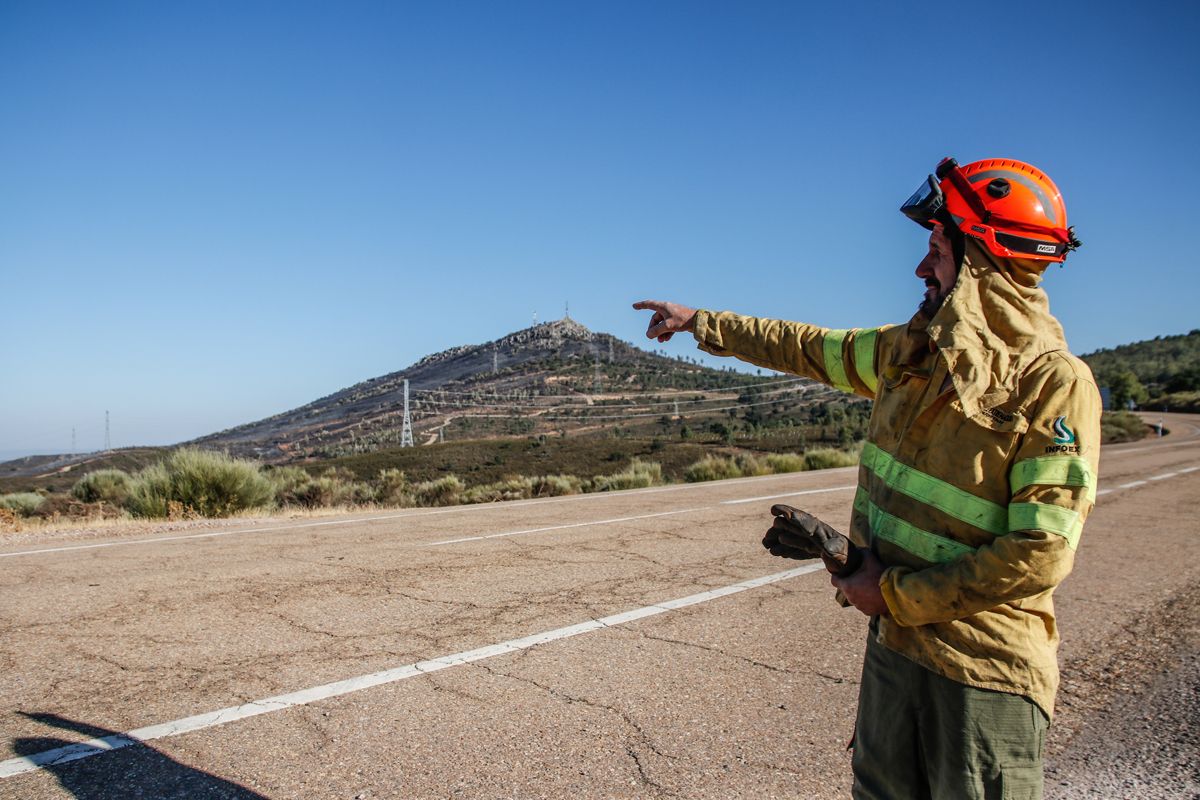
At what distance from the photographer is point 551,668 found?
4.67 meters

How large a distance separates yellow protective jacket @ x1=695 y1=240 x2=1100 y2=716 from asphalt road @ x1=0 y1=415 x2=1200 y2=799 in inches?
61.8

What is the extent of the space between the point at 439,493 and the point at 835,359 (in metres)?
18.8

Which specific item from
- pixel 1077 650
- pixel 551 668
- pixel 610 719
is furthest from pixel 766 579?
pixel 610 719

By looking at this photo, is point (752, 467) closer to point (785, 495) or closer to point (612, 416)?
point (785, 495)

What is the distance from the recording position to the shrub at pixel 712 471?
2216 cm

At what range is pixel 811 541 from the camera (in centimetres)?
218

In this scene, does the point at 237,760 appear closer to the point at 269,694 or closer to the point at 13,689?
the point at 269,694

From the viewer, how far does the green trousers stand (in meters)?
2.06

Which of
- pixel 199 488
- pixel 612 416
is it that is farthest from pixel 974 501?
pixel 612 416

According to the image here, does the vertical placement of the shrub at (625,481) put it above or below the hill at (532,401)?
below

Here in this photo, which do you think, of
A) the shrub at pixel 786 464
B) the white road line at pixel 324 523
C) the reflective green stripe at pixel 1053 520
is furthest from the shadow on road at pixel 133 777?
the shrub at pixel 786 464

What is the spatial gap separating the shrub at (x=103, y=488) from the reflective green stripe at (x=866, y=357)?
55.8 ft

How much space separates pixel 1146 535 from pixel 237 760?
390 inches

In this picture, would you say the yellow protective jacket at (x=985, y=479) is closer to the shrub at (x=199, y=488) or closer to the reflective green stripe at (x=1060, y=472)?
the reflective green stripe at (x=1060, y=472)
